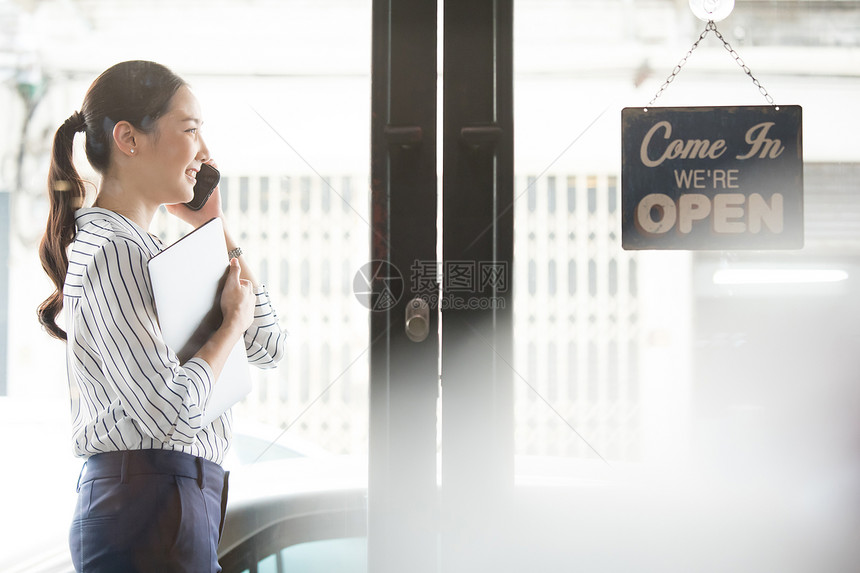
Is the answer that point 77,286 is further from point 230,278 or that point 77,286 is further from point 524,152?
point 524,152

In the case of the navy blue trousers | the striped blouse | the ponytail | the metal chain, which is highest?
the metal chain

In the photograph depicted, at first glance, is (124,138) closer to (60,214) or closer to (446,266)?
(60,214)

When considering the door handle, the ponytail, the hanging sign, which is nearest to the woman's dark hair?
the ponytail

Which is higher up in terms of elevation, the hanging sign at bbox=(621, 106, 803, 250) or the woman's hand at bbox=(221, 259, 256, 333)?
the hanging sign at bbox=(621, 106, 803, 250)

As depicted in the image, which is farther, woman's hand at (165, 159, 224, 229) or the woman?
woman's hand at (165, 159, 224, 229)

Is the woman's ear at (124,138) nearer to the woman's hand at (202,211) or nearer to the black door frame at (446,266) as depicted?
the woman's hand at (202,211)

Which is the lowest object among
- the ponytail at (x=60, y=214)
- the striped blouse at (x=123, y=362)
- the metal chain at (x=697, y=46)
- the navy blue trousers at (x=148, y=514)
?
the navy blue trousers at (x=148, y=514)

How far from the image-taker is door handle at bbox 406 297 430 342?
1417 millimetres

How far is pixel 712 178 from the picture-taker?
4.70ft

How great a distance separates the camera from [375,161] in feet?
4.74

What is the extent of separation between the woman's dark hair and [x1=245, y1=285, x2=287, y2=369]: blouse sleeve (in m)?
0.39

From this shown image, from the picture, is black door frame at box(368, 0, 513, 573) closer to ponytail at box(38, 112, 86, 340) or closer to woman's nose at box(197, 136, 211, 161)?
woman's nose at box(197, 136, 211, 161)

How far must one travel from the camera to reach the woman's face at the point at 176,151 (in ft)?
4.49

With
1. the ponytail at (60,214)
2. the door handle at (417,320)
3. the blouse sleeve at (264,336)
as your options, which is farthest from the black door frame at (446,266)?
the ponytail at (60,214)
